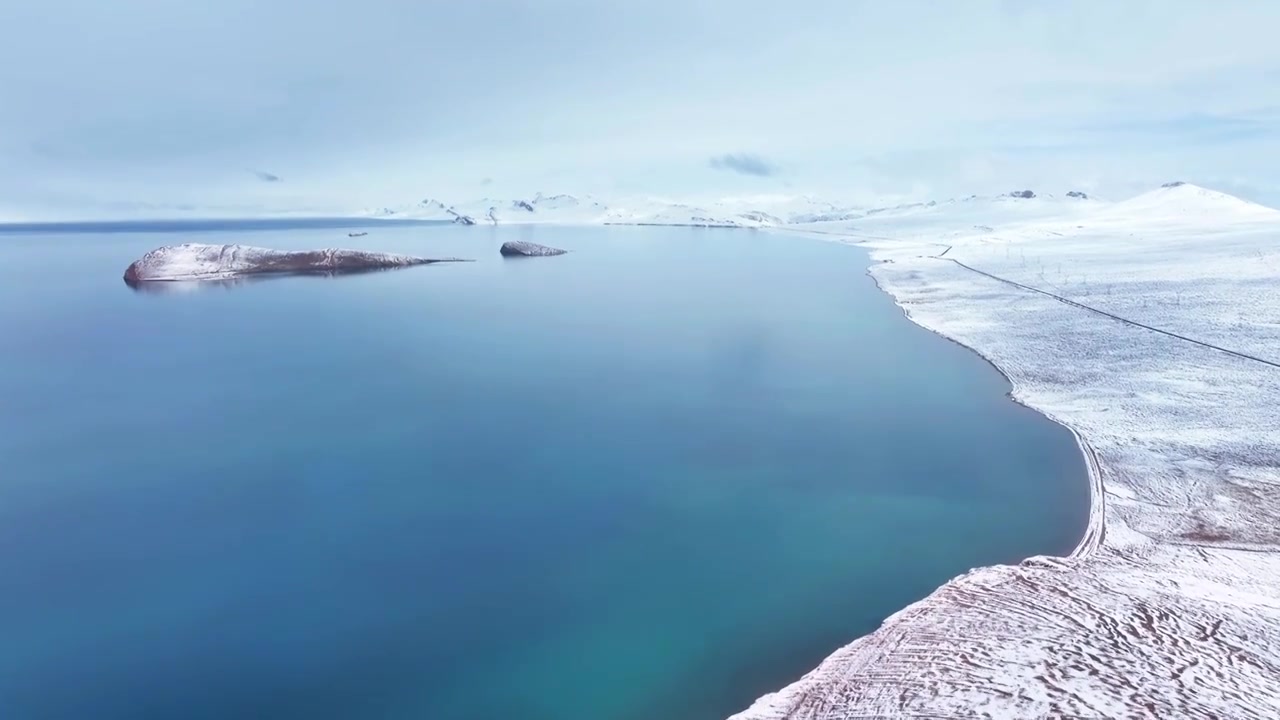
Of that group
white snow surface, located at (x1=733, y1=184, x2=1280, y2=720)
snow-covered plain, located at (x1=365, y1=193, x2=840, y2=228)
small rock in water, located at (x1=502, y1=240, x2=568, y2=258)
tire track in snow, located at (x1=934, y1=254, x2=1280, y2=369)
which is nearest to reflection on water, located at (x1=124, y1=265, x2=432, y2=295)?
small rock in water, located at (x1=502, y1=240, x2=568, y2=258)

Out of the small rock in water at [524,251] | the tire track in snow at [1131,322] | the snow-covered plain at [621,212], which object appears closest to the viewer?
the tire track in snow at [1131,322]

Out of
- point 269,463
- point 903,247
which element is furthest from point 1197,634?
point 903,247

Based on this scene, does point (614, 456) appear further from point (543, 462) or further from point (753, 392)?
point (753, 392)

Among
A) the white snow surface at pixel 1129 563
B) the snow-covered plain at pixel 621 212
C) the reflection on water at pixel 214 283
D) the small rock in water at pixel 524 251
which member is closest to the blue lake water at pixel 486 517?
the white snow surface at pixel 1129 563

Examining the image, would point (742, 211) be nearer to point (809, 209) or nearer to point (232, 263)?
point (809, 209)

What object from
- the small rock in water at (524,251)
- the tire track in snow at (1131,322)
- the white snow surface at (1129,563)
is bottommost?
the white snow surface at (1129,563)

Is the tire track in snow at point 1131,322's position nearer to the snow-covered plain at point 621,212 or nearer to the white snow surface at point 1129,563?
the white snow surface at point 1129,563

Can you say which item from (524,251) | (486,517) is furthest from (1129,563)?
(524,251)
